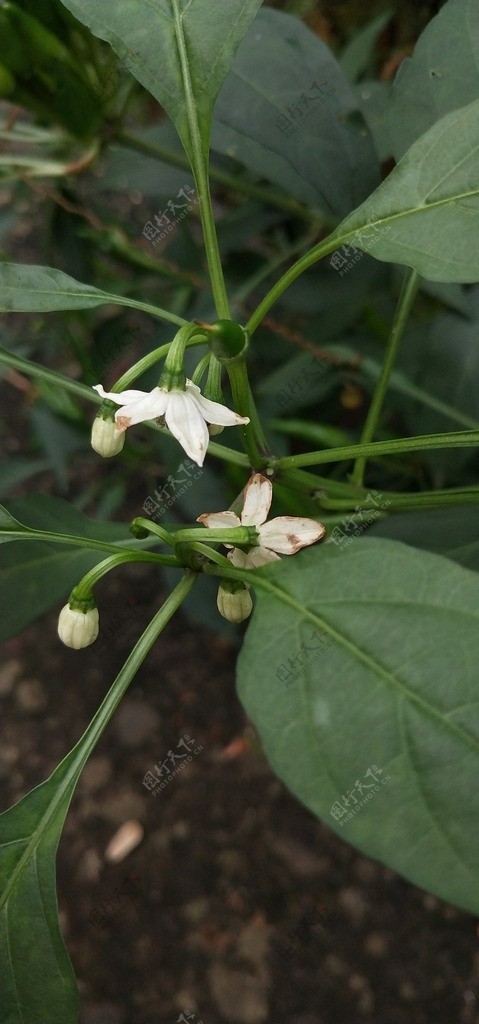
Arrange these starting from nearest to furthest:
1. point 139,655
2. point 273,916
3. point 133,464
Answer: point 139,655 < point 273,916 < point 133,464

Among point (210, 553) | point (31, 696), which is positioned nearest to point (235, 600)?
point (210, 553)

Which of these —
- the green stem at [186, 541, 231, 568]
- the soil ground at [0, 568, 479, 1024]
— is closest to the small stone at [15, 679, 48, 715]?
the soil ground at [0, 568, 479, 1024]

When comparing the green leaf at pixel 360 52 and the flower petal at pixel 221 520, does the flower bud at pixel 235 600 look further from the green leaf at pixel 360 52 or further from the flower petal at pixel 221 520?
the green leaf at pixel 360 52

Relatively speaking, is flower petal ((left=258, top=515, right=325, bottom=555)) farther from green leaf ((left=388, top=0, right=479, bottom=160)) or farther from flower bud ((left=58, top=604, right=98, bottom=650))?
green leaf ((left=388, top=0, right=479, bottom=160))

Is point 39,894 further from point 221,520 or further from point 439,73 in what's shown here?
point 439,73

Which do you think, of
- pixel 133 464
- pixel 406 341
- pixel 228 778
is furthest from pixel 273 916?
pixel 406 341

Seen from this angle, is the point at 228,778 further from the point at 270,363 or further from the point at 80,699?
the point at 270,363

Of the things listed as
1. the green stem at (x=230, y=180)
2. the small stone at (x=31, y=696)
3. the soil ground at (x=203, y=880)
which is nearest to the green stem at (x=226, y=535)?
the green stem at (x=230, y=180)
